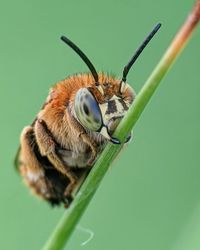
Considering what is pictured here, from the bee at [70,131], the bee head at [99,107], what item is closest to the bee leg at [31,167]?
the bee at [70,131]

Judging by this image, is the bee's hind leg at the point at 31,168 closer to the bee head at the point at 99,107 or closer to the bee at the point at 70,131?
the bee at the point at 70,131

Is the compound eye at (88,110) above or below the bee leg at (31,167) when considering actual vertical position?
above

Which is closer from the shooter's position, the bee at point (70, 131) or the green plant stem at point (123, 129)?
the green plant stem at point (123, 129)

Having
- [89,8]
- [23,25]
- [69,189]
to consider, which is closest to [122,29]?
[89,8]

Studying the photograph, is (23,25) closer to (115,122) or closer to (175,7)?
(175,7)

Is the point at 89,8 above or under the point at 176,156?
above

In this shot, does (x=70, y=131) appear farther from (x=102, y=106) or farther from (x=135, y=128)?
(x=135, y=128)

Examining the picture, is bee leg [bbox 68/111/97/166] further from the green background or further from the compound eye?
the green background

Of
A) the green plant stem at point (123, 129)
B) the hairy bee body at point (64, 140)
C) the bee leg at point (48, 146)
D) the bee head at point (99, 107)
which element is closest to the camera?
the green plant stem at point (123, 129)
